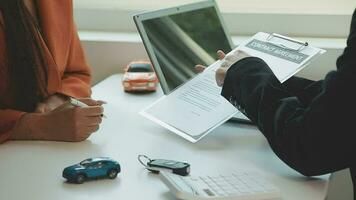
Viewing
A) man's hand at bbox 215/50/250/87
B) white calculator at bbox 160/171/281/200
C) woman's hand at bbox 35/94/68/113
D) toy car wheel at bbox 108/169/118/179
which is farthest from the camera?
woman's hand at bbox 35/94/68/113

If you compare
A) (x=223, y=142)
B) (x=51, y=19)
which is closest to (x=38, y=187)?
(x=223, y=142)

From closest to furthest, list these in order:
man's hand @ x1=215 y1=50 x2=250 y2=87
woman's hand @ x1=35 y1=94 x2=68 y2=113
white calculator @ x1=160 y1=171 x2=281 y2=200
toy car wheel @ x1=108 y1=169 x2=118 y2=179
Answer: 1. white calculator @ x1=160 y1=171 x2=281 y2=200
2. toy car wheel @ x1=108 y1=169 x2=118 y2=179
3. man's hand @ x1=215 y1=50 x2=250 y2=87
4. woman's hand @ x1=35 y1=94 x2=68 y2=113

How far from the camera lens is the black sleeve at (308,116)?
34.0 inches

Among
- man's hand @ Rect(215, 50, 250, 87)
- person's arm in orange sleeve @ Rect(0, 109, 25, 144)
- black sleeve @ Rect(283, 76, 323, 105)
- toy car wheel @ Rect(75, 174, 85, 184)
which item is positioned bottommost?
black sleeve @ Rect(283, 76, 323, 105)

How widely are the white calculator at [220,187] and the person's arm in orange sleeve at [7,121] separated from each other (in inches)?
15.7

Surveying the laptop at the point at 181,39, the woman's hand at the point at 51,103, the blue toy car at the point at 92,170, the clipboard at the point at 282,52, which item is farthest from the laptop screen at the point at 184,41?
the blue toy car at the point at 92,170

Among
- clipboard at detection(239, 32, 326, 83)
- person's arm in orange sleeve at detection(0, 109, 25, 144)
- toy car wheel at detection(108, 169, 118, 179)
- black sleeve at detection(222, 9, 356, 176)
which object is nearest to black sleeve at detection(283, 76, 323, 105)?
clipboard at detection(239, 32, 326, 83)

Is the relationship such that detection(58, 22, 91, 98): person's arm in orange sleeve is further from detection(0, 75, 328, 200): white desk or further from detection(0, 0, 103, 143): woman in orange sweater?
detection(0, 75, 328, 200): white desk

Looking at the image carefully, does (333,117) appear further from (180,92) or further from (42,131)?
(42,131)

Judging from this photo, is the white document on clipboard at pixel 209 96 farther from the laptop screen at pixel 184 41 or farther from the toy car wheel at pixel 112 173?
the toy car wheel at pixel 112 173

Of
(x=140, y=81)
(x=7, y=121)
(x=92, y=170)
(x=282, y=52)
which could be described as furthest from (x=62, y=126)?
(x=282, y=52)

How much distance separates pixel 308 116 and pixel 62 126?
520 mm

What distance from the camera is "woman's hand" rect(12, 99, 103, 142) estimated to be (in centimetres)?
115

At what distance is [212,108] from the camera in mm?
1200
